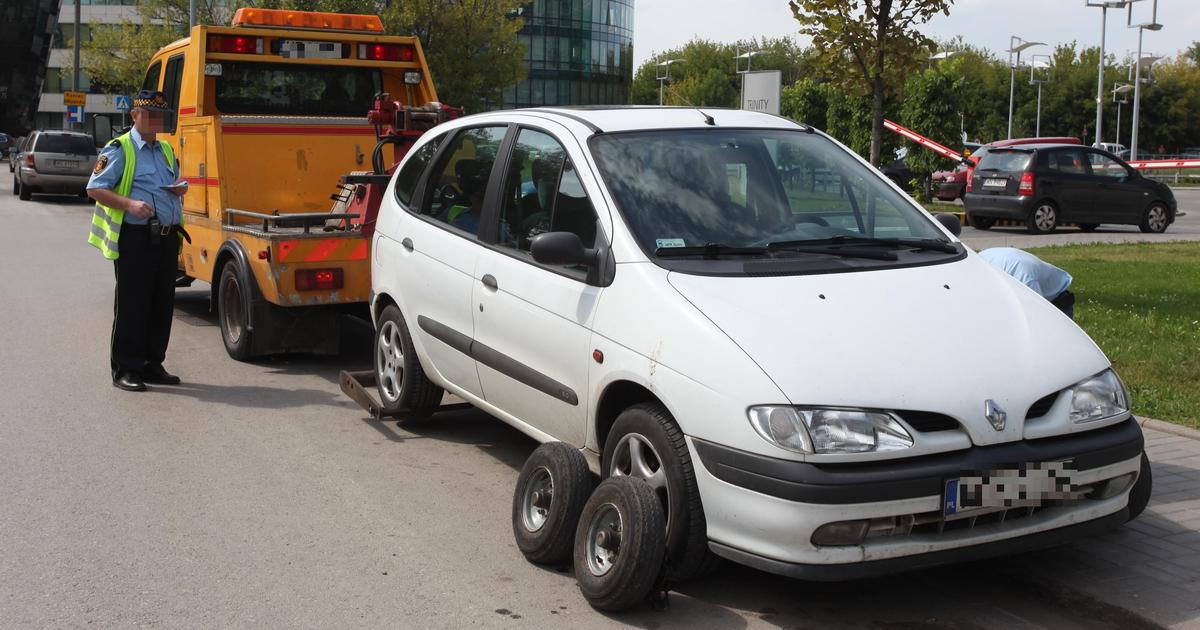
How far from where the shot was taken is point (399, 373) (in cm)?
709

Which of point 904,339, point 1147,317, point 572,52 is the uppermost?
point 572,52

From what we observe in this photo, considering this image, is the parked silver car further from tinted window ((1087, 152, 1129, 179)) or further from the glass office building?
the glass office building

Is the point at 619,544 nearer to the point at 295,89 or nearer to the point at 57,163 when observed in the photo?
the point at 295,89

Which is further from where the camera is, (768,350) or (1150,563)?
(1150,563)

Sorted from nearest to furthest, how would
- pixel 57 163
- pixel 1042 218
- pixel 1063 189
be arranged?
pixel 1063 189 < pixel 1042 218 < pixel 57 163

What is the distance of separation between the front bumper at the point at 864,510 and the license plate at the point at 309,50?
25.1 ft

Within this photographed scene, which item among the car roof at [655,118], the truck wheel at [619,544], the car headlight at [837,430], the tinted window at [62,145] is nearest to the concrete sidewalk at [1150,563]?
the car headlight at [837,430]

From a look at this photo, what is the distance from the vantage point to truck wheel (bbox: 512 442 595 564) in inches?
187

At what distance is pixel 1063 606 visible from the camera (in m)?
4.60

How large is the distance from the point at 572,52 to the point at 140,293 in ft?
249

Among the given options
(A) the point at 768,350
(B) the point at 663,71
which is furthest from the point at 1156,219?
(B) the point at 663,71

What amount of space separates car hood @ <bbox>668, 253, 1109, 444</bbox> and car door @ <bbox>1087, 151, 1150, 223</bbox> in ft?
61.0

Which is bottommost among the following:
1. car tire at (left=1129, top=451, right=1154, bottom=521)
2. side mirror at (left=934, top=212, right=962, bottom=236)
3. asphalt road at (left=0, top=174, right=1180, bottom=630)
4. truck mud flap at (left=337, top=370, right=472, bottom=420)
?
asphalt road at (left=0, top=174, right=1180, bottom=630)

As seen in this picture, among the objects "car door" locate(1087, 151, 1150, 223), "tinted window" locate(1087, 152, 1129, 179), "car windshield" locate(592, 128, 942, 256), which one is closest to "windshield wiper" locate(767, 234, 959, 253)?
"car windshield" locate(592, 128, 942, 256)
